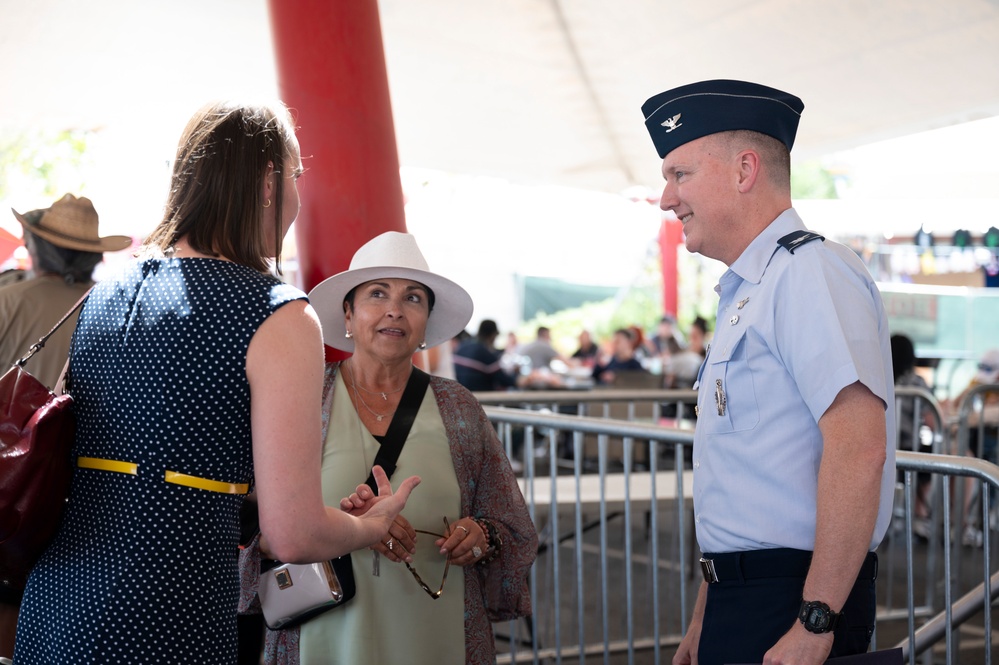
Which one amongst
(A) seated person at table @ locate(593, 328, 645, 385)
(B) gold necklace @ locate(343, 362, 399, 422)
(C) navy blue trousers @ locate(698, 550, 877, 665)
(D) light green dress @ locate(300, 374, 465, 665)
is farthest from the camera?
(A) seated person at table @ locate(593, 328, 645, 385)

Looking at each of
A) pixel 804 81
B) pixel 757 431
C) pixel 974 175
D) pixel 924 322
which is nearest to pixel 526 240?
pixel 924 322

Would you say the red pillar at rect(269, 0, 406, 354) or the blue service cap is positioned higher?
the red pillar at rect(269, 0, 406, 354)

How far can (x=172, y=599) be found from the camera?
63.0 inches

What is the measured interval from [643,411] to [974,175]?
3.33 meters

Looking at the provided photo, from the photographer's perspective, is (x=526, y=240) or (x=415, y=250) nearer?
(x=415, y=250)

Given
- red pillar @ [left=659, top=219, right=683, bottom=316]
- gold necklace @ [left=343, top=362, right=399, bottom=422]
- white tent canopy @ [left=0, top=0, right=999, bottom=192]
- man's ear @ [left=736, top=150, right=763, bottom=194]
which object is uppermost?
red pillar @ [left=659, top=219, right=683, bottom=316]

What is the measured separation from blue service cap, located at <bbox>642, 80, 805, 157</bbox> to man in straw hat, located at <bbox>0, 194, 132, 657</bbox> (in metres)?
2.51

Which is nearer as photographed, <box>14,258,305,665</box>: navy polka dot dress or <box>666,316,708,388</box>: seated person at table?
<box>14,258,305,665</box>: navy polka dot dress

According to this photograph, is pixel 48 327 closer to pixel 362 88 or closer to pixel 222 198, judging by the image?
pixel 362 88

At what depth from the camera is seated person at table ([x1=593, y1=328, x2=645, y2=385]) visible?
1277 centimetres

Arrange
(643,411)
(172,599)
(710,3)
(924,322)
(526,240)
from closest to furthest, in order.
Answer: (172,599) → (710,3) → (643,411) → (924,322) → (526,240)

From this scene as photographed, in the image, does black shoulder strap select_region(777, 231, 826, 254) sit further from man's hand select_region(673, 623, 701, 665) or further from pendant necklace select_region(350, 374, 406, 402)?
pendant necklace select_region(350, 374, 406, 402)

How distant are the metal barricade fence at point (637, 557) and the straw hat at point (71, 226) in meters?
1.71

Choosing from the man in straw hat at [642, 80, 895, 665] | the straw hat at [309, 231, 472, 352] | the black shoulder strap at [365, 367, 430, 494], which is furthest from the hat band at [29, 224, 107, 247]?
the man in straw hat at [642, 80, 895, 665]
